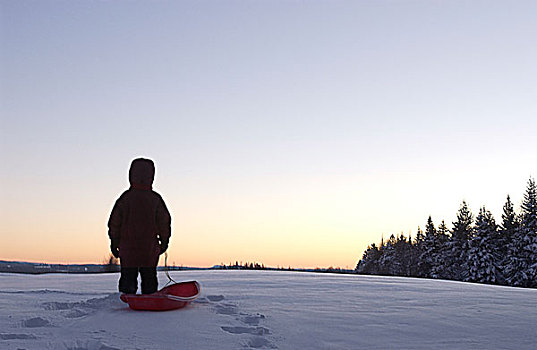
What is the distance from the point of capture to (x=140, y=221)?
5.90m

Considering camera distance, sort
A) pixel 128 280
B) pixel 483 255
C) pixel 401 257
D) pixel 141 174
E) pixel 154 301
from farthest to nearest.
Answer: pixel 401 257, pixel 483 255, pixel 141 174, pixel 128 280, pixel 154 301

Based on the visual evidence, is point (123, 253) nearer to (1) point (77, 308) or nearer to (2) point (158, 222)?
(2) point (158, 222)

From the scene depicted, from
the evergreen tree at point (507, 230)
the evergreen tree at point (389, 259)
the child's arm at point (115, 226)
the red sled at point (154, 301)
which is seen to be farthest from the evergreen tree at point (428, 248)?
the red sled at point (154, 301)

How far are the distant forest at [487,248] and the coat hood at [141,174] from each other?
36924 mm

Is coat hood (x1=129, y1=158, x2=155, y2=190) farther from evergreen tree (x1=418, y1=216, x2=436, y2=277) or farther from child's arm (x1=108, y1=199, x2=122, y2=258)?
evergreen tree (x1=418, y1=216, x2=436, y2=277)

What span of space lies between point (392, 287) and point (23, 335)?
5209mm

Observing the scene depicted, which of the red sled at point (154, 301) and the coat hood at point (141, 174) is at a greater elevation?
the coat hood at point (141, 174)

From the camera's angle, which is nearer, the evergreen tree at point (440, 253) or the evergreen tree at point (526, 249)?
the evergreen tree at point (526, 249)

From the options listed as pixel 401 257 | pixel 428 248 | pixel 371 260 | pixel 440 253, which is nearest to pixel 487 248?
pixel 440 253

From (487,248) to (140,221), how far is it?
40.8m

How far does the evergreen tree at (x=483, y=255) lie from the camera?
130 ft

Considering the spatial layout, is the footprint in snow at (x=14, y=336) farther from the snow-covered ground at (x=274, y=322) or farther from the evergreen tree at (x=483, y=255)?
the evergreen tree at (x=483, y=255)

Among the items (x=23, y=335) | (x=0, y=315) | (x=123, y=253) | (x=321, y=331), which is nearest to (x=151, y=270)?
(x=123, y=253)

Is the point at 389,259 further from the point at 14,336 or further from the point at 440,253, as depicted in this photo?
the point at 14,336
